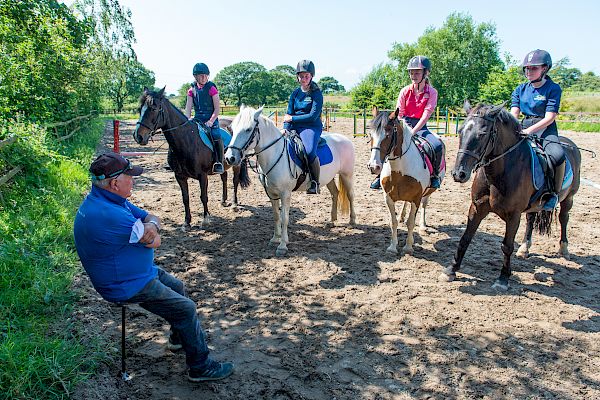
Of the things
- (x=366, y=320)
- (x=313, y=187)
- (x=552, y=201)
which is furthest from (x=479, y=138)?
(x=313, y=187)

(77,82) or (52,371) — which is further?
(77,82)

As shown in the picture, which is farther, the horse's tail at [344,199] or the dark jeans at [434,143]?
the horse's tail at [344,199]

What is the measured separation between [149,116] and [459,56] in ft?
191

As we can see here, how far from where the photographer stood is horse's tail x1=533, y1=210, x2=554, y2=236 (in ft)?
18.7

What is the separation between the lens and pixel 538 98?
5051mm

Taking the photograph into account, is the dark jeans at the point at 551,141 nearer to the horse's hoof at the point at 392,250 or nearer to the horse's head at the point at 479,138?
the horse's head at the point at 479,138

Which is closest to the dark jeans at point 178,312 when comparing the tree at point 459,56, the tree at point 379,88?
the tree at point 379,88

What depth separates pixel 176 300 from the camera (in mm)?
2922

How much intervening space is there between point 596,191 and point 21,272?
10825 millimetres

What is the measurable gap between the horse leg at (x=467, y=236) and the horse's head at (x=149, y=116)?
479 centimetres

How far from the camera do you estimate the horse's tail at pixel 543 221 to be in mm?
5689

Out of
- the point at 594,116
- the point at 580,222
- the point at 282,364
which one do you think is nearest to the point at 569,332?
the point at 282,364

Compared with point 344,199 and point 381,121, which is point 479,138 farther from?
point 344,199

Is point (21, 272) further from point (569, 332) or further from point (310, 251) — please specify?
point (569, 332)
